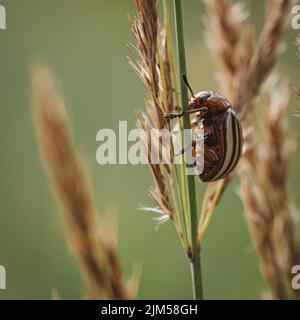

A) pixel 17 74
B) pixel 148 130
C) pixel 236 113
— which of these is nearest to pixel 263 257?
pixel 236 113

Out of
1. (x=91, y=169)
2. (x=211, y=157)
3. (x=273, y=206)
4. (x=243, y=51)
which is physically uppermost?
(x=243, y=51)

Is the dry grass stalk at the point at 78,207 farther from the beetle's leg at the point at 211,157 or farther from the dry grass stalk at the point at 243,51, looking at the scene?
the dry grass stalk at the point at 243,51

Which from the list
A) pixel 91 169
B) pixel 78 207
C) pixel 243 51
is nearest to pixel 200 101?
pixel 243 51

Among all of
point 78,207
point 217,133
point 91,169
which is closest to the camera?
point 78,207

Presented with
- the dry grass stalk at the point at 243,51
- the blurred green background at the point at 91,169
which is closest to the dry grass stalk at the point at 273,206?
the dry grass stalk at the point at 243,51

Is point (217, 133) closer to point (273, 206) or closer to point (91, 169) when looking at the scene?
point (273, 206)
